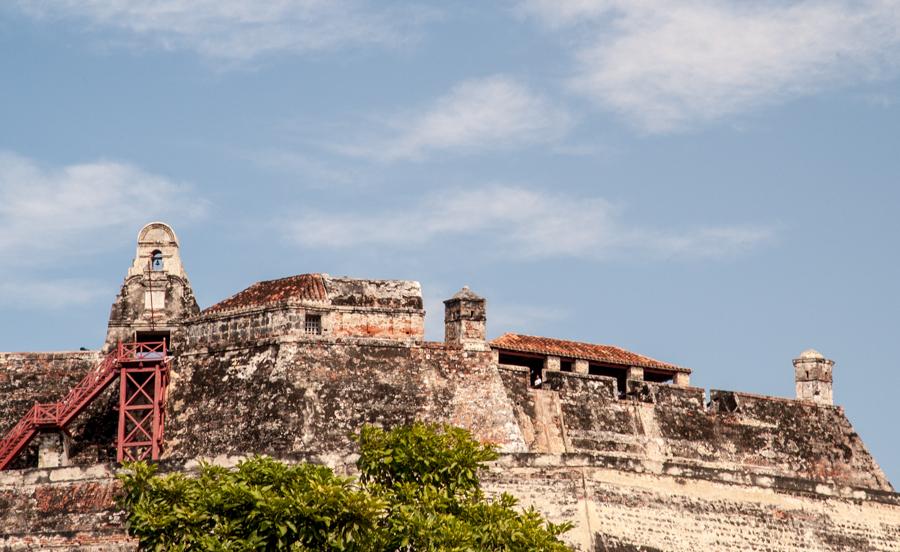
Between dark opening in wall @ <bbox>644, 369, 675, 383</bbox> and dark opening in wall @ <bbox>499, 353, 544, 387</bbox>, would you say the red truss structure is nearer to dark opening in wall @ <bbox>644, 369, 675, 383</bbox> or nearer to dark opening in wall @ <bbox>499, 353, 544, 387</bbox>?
dark opening in wall @ <bbox>499, 353, 544, 387</bbox>

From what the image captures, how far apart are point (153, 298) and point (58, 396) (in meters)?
3.45

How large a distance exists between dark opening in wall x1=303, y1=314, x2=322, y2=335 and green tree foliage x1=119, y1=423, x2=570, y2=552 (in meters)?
8.21

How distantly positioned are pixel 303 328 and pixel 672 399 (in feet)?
35.5

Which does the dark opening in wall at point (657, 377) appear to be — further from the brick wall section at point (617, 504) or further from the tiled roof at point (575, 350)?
the brick wall section at point (617, 504)

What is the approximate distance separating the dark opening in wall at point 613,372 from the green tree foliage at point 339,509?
1311cm

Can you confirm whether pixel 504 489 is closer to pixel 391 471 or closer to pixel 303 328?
pixel 391 471

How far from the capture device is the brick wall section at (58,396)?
51.0 meters

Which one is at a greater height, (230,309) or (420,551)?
(230,309)

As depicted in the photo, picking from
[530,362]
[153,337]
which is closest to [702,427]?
[530,362]

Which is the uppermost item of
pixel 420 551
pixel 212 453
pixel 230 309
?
pixel 230 309

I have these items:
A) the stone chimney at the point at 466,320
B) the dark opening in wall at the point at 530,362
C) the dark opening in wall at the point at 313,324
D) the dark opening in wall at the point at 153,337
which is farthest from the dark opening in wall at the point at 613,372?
the dark opening in wall at the point at 153,337

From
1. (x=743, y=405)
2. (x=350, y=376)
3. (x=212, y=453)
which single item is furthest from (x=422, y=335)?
(x=743, y=405)

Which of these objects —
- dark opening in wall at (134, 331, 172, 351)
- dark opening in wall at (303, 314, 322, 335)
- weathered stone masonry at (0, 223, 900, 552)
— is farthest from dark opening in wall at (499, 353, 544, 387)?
dark opening in wall at (134, 331, 172, 351)

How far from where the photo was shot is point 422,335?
50906mm
